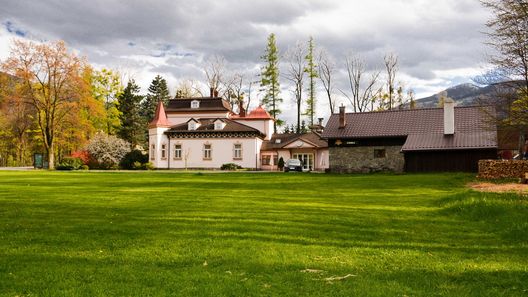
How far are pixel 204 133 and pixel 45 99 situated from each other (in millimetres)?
15909

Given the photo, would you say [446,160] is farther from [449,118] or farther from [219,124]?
[219,124]

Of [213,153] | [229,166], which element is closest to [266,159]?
[229,166]

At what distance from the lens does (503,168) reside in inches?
902

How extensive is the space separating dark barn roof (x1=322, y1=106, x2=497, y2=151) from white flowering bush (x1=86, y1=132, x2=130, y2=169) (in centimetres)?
2353

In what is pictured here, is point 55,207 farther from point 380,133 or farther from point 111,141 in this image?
point 111,141

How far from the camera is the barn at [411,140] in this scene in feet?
100

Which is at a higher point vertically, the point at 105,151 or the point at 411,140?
the point at 411,140

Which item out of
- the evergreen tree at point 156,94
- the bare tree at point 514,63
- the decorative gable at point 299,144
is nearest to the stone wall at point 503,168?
the bare tree at point 514,63

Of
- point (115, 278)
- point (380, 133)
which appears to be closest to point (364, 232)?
point (115, 278)

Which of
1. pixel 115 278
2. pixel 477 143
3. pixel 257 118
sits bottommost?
pixel 115 278

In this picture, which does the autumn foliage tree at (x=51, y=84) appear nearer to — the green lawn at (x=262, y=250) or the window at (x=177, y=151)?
the window at (x=177, y=151)

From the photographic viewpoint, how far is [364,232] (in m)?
8.14

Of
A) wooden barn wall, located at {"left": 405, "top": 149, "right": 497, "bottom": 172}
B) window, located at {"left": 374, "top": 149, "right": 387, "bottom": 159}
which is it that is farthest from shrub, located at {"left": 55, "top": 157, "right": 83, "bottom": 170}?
wooden barn wall, located at {"left": 405, "top": 149, "right": 497, "bottom": 172}

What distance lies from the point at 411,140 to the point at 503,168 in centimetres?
1013
